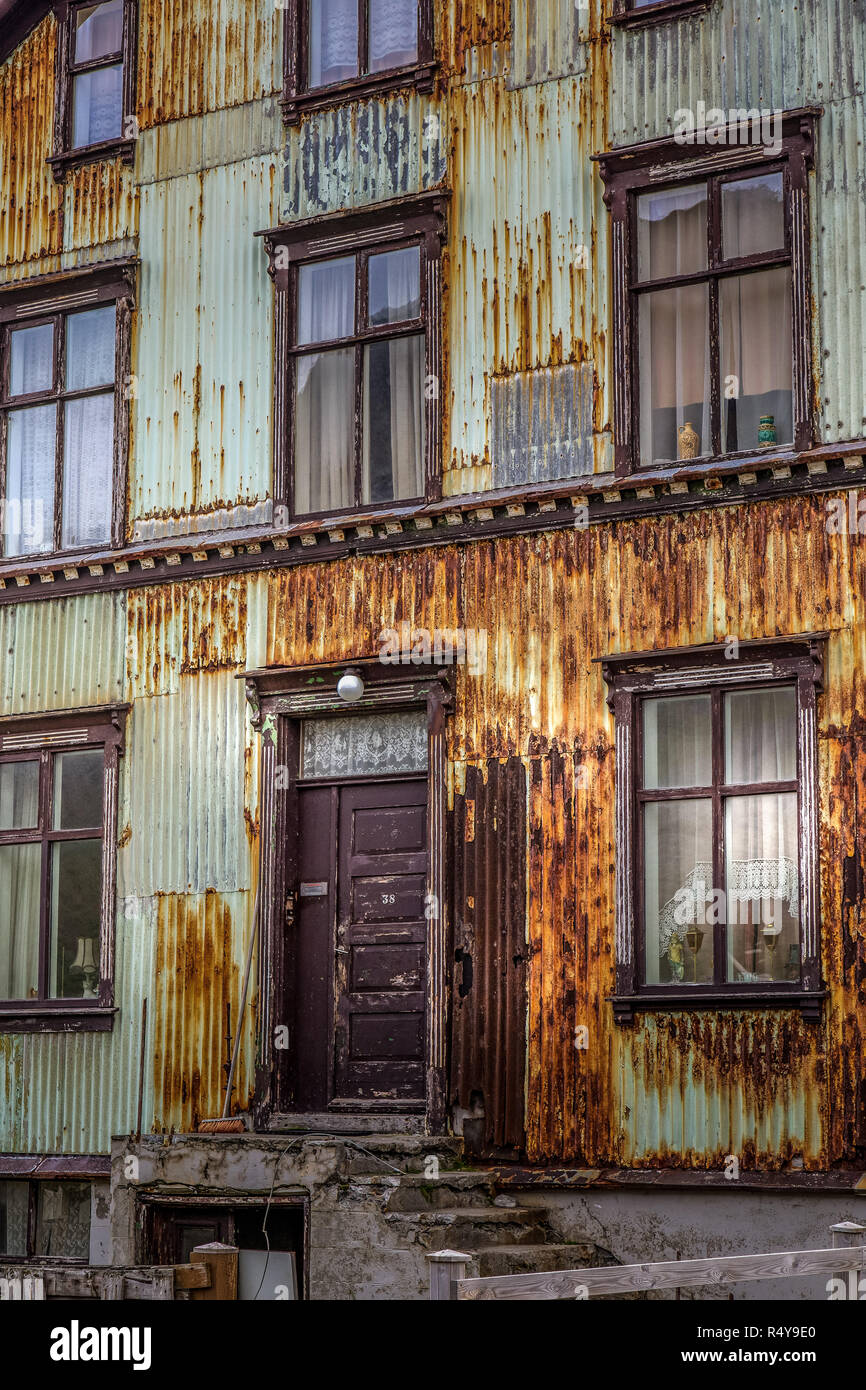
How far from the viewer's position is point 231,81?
51.8ft

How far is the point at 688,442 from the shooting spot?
13352 millimetres

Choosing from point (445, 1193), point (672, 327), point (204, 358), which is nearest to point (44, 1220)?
point (445, 1193)

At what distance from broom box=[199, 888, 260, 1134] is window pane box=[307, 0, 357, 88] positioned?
258 inches

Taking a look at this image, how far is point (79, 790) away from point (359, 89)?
602 centimetres

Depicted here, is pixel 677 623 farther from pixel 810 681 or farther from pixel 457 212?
pixel 457 212

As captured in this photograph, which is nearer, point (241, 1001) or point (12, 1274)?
point (12, 1274)

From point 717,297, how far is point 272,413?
3.69 m

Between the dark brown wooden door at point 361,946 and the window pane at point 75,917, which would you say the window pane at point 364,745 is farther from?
the window pane at point 75,917

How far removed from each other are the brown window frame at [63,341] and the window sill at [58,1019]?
3733mm

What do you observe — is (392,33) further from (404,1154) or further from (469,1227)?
(469,1227)

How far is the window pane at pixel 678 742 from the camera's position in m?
13.0

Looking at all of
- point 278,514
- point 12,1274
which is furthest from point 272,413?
point 12,1274

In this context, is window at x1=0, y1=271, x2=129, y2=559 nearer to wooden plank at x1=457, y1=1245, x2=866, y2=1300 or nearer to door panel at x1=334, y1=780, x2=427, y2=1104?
door panel at x1=334, y1=780, x2=427, y2=1104
